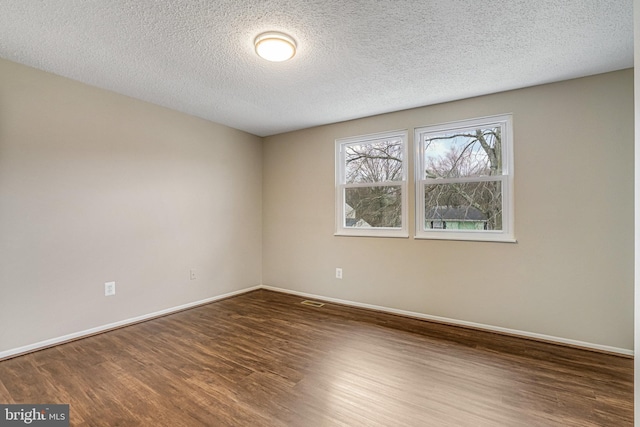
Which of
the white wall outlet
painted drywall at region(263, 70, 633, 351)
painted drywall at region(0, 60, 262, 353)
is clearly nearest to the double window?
painted drywall at region(263, 70, 633, 351)

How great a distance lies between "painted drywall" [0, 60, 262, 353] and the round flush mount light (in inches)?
75.7

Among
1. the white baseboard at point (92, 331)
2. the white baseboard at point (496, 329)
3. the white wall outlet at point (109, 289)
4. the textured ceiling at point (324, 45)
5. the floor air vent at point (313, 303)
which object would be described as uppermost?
the textured ceiling at point (324, 45)

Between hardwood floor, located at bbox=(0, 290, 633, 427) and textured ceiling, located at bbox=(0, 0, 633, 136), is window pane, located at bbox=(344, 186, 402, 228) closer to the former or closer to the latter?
textured ceiling, located at bbox=(0, 0, 633, 136)

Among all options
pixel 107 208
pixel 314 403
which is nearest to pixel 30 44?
pixel 107 208

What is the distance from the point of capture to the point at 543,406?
1.75m

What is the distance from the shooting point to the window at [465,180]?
3.00m

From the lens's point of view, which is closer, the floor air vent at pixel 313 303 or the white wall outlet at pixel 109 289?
the white wall outlet at pixel 109 289

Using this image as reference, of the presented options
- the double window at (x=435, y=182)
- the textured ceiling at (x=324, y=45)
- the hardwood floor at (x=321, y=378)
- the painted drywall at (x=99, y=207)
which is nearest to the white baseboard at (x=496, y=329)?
the hardwood floor at (x=321, y=378)

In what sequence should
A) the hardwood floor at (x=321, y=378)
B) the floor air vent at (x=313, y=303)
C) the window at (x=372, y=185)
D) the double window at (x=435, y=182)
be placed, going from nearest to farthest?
the hardwood floor at (x=321, y=378), the double window at (x=435, y=182), the window at (x=372, y=185), the floor air vent at (x=313, y=303)

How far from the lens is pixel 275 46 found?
82.0 inches

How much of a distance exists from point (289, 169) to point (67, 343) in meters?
3.16

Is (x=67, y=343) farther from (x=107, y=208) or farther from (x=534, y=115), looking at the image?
(x=534, y=115)

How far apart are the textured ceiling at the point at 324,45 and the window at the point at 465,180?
0.43m

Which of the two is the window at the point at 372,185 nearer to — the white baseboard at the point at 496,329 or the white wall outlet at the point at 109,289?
the white baseboard at the point at 496,329
